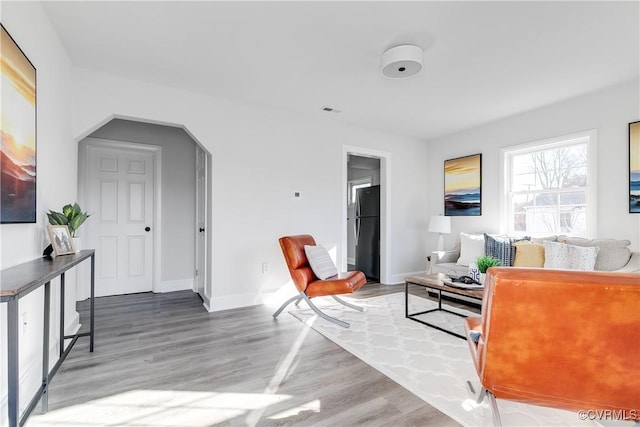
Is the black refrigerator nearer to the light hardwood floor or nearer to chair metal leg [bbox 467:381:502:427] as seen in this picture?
the light hardwood floor

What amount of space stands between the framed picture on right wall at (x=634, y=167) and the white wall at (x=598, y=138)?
0.05m

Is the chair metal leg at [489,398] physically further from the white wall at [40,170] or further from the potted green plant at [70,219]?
the potted green plant at [70,219]

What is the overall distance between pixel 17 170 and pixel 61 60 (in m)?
1.40

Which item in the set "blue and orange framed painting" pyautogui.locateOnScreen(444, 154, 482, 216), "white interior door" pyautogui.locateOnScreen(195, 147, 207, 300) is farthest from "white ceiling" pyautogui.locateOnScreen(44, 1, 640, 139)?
"blue and orange framed painting" pyautogui.locateOnScreen(444, 154, 482, 216)

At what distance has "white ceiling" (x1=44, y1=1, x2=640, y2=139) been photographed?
2.04 metres

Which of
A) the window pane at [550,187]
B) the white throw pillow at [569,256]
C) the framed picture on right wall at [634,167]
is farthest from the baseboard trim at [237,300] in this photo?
the framed picture on right wall at [634,167]

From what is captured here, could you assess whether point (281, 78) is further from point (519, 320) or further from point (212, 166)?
point (519, 320)

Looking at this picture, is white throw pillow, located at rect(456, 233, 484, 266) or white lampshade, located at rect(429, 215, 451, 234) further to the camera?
white lampshade, located at rect(429, 215, 451, 234)

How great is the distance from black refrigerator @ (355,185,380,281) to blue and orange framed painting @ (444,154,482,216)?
113 centimetres

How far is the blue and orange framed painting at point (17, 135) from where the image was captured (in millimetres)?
1440

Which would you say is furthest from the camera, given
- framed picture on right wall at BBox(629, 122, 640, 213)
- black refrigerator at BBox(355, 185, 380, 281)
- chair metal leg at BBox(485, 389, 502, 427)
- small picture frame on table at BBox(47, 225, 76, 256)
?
black refrigerator at BBox(355, 185, 380, 281)

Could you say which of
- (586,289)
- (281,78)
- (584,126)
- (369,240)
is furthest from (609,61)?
(369,240)

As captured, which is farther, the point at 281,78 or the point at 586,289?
the point at 281,78

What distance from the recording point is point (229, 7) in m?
2.01
